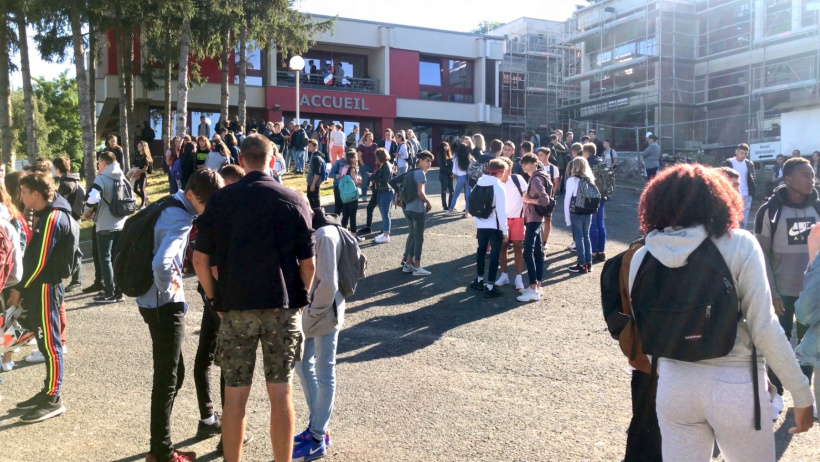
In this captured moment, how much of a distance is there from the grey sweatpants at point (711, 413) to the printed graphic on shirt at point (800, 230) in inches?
119

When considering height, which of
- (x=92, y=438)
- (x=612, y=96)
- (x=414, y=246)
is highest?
(x=612, y=96)

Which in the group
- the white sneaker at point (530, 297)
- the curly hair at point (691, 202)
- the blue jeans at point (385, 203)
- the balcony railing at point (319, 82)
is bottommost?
the white sneaker at point (530, 297)

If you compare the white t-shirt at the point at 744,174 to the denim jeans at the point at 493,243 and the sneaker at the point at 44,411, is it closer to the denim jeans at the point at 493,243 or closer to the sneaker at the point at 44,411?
the denim jeans at the point at 493,243

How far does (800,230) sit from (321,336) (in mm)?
3691

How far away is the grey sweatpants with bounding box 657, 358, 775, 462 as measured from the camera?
103 inches

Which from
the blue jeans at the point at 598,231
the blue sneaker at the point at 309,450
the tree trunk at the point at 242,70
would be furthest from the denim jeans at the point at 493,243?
the tree trunk at the point at 242,70

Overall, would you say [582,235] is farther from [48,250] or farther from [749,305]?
[749,305]

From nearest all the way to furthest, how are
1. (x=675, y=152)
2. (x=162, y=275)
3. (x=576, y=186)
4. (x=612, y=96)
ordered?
1. (x=162, y=275)
2. (x=576, y=186)
3. (x=675, y=152)
4. (x=612, y=96)

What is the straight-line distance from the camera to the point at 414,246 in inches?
409

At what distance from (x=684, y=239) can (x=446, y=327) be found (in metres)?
5.25

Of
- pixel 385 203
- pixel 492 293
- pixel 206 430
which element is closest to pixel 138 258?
pixel 206 430

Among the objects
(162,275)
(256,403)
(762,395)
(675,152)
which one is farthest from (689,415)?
Result: (675,152)

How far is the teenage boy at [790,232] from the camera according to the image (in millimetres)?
5191

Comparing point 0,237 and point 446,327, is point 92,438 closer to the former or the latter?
point 0,237
